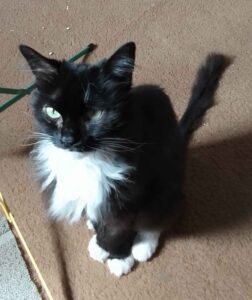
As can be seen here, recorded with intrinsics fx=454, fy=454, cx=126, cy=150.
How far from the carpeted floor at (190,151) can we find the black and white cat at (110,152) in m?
0.08

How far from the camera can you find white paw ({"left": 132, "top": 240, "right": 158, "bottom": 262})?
1215 millimetres

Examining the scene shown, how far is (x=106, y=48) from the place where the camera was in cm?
166

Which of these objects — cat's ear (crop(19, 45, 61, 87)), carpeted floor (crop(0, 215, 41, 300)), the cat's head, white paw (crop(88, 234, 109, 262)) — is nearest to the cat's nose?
the cat's head

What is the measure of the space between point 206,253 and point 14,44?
1041mm

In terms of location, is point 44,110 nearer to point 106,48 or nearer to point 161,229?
point 161,229

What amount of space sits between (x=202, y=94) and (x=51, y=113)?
66cm

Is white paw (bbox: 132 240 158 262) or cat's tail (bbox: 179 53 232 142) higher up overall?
cat's tail (bbox: 179 53 232 142)

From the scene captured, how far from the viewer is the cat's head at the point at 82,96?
2.73 feet

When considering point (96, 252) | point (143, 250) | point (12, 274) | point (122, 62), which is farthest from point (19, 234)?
point (122, 62)

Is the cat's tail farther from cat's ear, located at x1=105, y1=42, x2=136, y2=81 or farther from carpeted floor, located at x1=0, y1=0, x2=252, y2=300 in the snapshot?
cat's ear, located at x1=105, y1=42, x2=136, y2=81

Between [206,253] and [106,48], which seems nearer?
[206,253]

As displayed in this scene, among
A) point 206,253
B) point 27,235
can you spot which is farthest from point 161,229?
point 27,235

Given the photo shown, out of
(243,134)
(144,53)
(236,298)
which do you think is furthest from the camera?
(144,53)

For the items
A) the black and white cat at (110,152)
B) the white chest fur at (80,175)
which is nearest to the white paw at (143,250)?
the black and white cat at (110,152)
